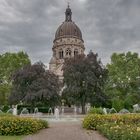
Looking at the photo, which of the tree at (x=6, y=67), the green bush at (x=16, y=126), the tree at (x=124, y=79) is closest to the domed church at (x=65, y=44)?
the tree at (x=6, y=67)

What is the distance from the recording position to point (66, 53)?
86.1 meters

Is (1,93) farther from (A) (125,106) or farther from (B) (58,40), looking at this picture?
(B) (58,40)

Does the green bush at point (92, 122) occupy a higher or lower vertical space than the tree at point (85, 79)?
lower

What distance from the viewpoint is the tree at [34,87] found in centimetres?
A: 4466

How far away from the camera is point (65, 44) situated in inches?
3371

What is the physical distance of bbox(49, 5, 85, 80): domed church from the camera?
8562 cm

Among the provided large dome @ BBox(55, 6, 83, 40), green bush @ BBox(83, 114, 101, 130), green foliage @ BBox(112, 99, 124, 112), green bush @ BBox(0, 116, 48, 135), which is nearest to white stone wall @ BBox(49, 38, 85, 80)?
large dome @ BBox(55, 6, 83, 40)

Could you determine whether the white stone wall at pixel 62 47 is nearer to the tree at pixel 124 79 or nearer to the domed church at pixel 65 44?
the domed church at pixel 65 44

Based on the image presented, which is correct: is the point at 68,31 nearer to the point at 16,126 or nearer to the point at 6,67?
the point at 6,67

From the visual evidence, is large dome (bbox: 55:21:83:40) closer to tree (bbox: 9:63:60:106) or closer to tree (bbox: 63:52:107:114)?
tree (bbox: 9:63:60:106)

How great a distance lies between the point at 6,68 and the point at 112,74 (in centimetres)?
2070

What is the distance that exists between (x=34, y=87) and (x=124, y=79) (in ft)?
55.3

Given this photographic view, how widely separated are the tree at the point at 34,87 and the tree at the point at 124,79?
11232 millimetres

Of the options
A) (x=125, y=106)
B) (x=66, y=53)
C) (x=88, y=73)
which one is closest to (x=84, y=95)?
(x=88, y=73)
